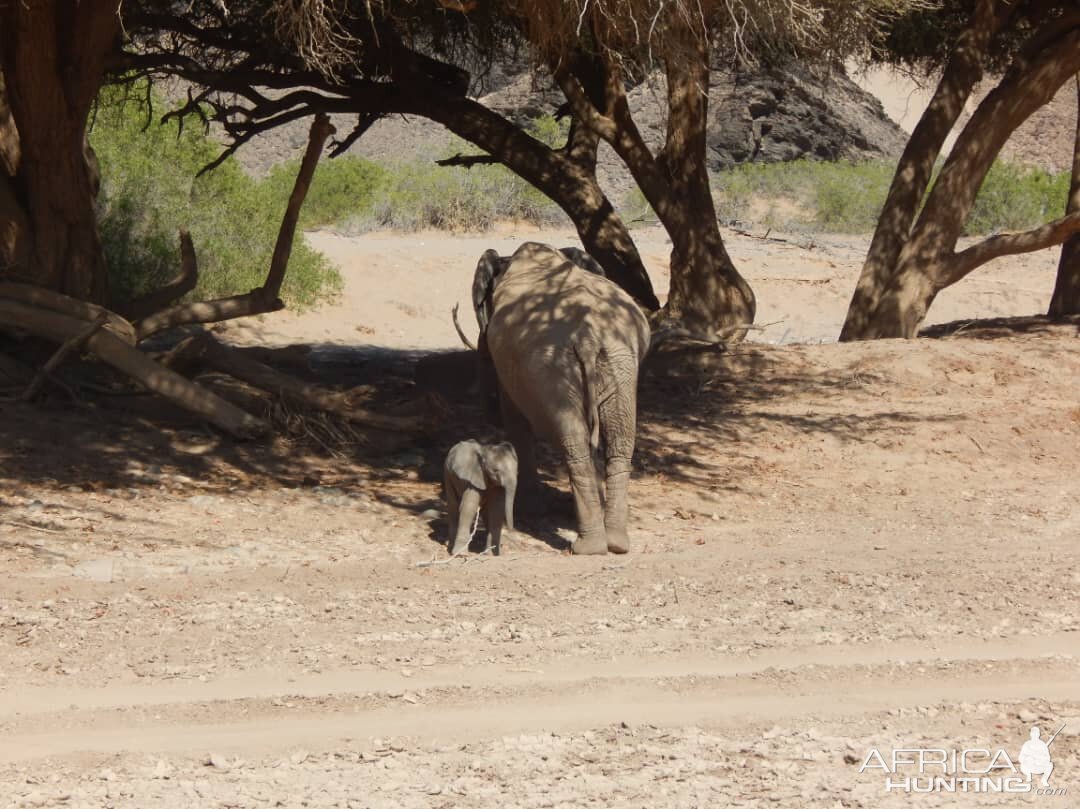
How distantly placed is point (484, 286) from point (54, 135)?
3311 millimetres

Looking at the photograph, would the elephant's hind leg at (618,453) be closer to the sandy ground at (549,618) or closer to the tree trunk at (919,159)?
the sandy ground at (549,618)

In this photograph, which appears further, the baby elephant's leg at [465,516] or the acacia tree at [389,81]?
the acacia tree at [389,81]

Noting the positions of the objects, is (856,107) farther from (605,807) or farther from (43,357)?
(605,807)

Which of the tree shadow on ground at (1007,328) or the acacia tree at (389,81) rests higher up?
the acacia tree at (389,81)

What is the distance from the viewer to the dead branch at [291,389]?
10078 millimetres

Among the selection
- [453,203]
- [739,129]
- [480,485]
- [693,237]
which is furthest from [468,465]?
[739,129]

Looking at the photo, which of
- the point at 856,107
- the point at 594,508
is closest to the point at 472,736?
the point at 594,508

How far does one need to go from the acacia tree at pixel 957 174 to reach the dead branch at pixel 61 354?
7.64 metres

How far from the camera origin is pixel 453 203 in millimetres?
26484

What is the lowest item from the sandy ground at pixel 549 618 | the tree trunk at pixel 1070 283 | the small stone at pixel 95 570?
the small stone at pixel 95 570

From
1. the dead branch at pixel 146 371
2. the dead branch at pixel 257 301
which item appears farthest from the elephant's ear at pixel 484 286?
the dead branch at pixel 257 301

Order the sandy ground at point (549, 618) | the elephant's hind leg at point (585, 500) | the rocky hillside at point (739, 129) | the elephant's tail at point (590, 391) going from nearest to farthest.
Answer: the sandy ground at point (549, 618) < the elephant's tail at point (590, 391) < the elephant's hind leg at point (585, 500) < the rocky hillside at point (739, 129)

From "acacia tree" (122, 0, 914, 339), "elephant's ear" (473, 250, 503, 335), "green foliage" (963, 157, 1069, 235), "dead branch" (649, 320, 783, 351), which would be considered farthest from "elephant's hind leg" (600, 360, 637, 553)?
"green foliage" (963, 157, 1069, 235)

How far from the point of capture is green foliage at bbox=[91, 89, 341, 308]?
16328 mm
